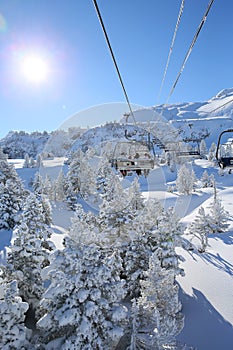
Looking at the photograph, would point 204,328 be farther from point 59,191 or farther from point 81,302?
point 59,191

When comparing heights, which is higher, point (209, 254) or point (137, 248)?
point (137, 248)

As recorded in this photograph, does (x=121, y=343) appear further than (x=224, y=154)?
Yes

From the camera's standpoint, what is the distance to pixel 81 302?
10.2 m

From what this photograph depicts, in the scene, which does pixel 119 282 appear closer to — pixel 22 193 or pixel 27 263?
pixel 27 263

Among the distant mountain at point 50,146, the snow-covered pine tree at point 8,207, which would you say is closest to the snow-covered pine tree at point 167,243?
the snow-covered pine tree at point 8,207

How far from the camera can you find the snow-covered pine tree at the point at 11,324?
10047mm

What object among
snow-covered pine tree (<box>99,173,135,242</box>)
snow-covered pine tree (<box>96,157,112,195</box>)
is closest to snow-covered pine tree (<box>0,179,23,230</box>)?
snow-covered pine tree (<box>99,173,135,242</box>)

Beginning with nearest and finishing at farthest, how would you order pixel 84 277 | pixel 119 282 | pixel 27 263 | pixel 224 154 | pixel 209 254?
pixel 224 154 < pixel 84 277 < pixel 119 282 < pixel 27 263 < pixel 209 254

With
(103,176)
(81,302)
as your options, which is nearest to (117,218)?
Result: (81,302)

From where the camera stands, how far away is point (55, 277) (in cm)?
1070

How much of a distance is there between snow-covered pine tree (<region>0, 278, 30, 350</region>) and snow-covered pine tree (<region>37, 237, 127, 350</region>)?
883 millimetres

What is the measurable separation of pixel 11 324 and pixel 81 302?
3.17 metres

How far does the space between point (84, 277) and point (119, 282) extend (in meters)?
1.83

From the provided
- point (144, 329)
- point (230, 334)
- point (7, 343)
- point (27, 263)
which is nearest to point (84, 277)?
point (7, 343)
